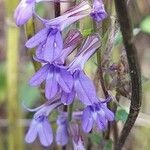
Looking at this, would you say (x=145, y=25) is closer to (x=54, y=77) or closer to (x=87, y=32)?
(x=87, y=32)

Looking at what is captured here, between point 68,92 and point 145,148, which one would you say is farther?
point 145,148

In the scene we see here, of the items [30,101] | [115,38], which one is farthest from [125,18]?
[30,101]

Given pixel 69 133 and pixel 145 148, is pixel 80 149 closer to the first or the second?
pixel 69 133

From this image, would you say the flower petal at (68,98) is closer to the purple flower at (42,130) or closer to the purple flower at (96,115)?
the purple flower at (96,115)

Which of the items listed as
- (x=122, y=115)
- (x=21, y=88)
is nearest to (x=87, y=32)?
(x=122, y=115)

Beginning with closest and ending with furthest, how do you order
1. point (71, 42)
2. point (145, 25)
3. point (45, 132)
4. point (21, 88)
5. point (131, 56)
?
1. point (131, 56)
2. point (71, 42)
3. point (45, 132)
4. point (145, 25)
5. point (21, 88)

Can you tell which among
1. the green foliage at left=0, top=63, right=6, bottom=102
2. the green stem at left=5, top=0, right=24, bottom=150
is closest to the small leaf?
the green stem at left=5, top=0, right=24, bottom=150
